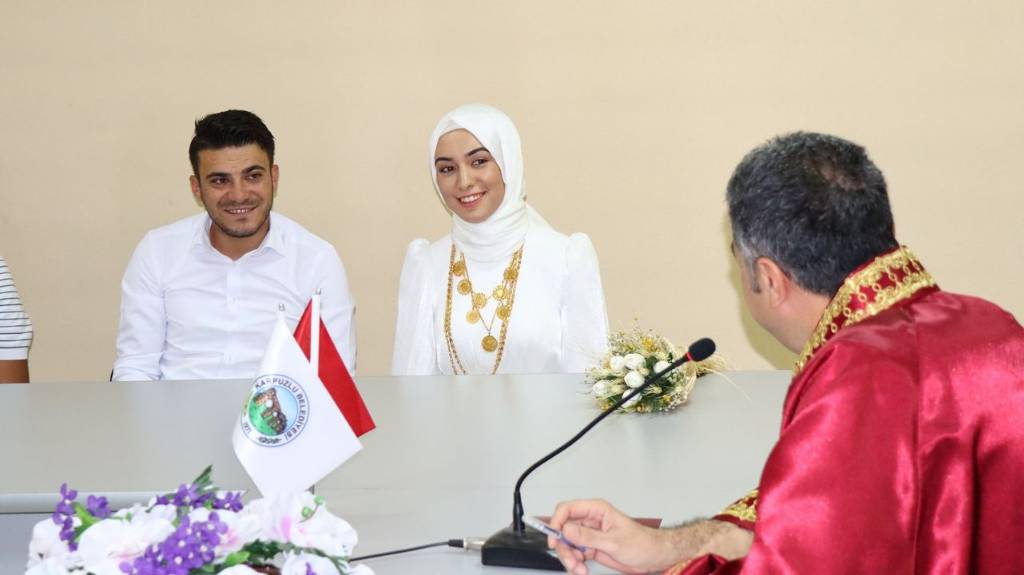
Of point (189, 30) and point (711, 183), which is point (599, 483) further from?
point (189, 30)

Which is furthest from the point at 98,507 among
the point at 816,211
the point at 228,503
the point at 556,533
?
the point at 816,211

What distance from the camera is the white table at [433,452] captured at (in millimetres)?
2471

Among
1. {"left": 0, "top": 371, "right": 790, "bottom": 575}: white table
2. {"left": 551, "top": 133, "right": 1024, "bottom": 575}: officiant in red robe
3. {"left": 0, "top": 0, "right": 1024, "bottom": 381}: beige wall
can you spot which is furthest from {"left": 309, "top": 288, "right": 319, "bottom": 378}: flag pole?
{"left": 0, "top": 0, "right": 1024, "bottom": 381}: beige wall

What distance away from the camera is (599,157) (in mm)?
5152

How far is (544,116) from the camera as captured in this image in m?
5.12

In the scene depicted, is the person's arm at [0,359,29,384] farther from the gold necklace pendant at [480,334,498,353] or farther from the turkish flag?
the turkish flag

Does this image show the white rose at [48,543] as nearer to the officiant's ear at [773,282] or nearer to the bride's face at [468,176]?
the officiant's ear at [773,282]

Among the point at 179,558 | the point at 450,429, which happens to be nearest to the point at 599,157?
the point at 450,429

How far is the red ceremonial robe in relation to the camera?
1744 mm

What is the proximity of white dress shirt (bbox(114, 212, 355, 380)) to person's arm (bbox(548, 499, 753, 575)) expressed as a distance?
88.9 inches

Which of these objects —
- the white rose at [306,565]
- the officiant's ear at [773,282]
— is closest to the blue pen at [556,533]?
the officiant's ear at [773,282]

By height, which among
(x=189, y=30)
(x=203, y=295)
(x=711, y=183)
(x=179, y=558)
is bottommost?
(x=179, y=558)

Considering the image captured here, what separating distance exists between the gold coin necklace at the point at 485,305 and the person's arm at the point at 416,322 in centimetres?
6

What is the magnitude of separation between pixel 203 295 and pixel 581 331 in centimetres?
135
